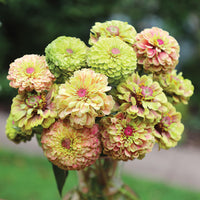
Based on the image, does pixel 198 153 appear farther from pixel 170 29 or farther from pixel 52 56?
pixel 52 56

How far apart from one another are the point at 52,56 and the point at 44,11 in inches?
134

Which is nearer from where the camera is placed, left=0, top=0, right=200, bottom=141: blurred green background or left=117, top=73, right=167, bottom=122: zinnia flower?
left=117, top=73, right=167, bottom=122: zinnia flower

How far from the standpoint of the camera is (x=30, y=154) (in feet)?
10.7

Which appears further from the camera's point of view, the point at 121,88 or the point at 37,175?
the point at 37,175

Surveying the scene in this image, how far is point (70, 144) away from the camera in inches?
34.9

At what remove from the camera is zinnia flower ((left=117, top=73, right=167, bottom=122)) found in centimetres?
88

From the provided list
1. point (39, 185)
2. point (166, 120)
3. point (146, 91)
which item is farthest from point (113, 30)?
point (39, 185)

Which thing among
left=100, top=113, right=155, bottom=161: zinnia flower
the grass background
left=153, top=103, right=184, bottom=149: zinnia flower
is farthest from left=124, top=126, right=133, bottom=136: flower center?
the grass background

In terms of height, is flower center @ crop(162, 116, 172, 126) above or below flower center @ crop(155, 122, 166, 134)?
above

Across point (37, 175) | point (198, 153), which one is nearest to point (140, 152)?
point (37, 175)

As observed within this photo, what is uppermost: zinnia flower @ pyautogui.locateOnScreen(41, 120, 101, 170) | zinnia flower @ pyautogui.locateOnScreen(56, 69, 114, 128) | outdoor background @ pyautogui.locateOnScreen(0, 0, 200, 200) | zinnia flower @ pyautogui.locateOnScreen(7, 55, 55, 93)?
outdoor background @ pyautogui.locateOnScreen(0, 0, 200, 200)

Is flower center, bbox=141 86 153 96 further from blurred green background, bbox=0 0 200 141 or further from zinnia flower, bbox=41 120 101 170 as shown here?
blurred green background, bbox=0 0 200 141

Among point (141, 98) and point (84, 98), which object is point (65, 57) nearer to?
point (84, 98)

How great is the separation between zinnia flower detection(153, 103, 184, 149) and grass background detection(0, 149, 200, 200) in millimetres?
1595
